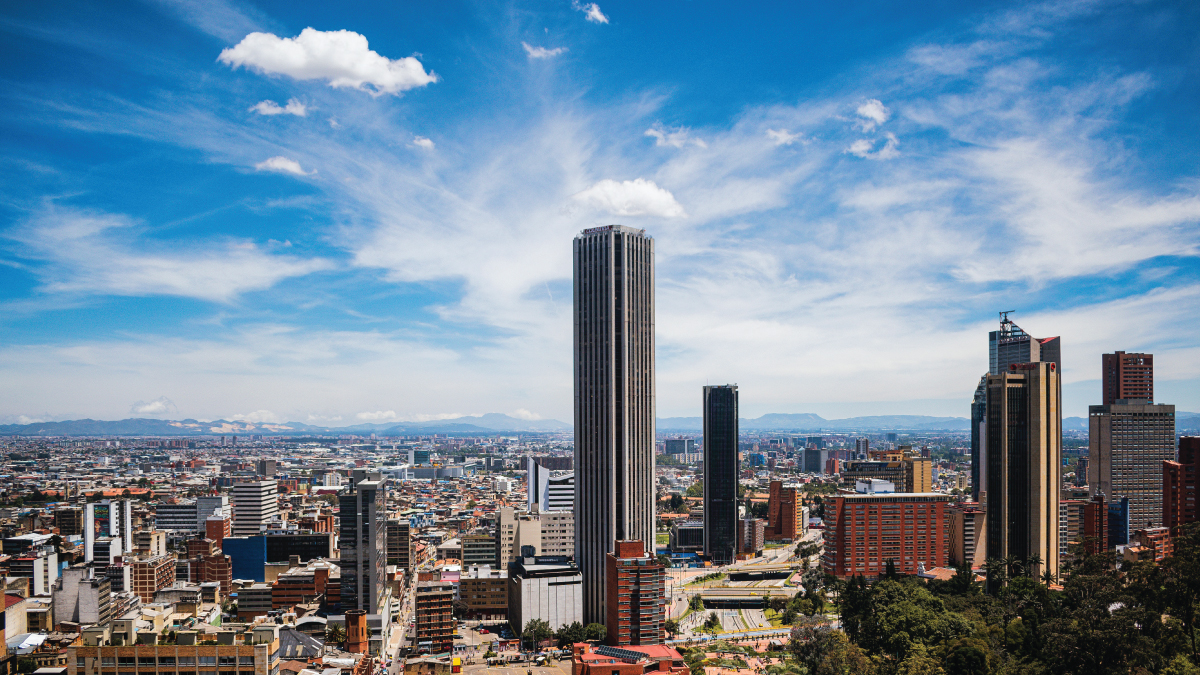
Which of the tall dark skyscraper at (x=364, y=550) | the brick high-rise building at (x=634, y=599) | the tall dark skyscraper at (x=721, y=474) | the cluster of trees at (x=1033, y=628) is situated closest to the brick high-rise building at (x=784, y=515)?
the tall dark skyscraper at (x=721, y=474)

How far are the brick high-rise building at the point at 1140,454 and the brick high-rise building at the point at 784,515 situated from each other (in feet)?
98.0

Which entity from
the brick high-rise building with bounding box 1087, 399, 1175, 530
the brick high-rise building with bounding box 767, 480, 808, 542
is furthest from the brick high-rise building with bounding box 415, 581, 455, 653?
the brick high-rise building with bounding box 1087, 399, 1175, 530

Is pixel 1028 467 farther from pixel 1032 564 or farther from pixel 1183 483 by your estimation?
pixel 1183 483

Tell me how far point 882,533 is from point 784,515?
31.6 meters

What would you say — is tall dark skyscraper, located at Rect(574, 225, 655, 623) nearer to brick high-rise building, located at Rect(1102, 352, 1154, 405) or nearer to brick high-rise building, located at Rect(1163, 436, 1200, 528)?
brick high-rise building, located at Rect(1163, 436, 1200, 528)

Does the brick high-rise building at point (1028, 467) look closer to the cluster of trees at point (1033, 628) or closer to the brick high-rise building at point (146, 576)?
the cluster of trees at point (1033, 628)

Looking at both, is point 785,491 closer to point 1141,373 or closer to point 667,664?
point 1141,373

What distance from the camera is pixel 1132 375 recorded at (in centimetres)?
8388

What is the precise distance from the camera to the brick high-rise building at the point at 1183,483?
55.7m

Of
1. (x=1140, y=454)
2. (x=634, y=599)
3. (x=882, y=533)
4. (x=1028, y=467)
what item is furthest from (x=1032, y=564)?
(x=1140, y=454)

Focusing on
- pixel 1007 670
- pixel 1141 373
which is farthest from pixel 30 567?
pixel 1141 373

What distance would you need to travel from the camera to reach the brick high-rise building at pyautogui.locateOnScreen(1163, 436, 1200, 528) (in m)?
55.7

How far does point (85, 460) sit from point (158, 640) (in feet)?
513

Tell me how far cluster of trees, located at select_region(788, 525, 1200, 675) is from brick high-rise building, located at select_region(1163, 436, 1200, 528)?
20.2m
